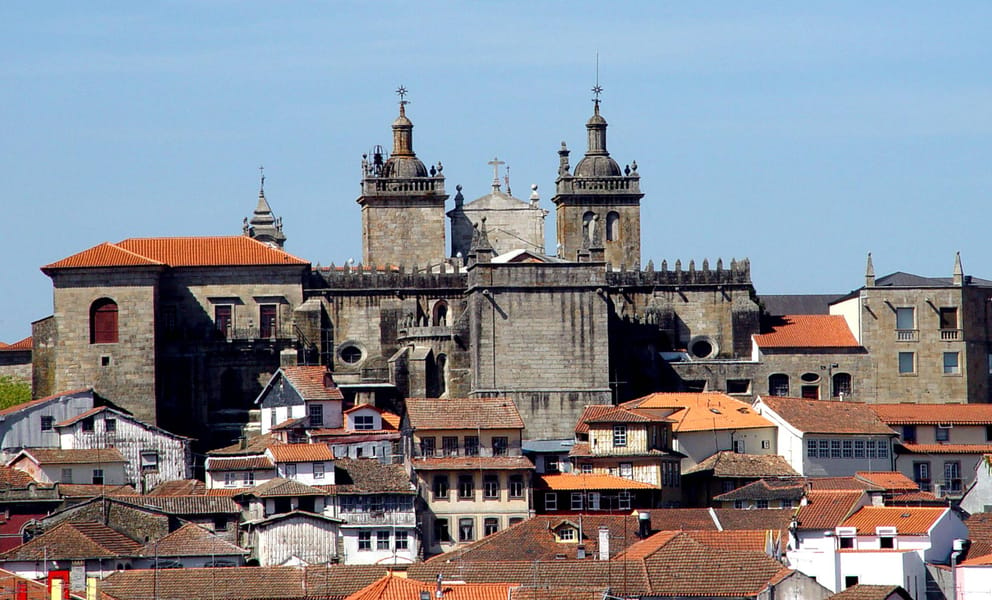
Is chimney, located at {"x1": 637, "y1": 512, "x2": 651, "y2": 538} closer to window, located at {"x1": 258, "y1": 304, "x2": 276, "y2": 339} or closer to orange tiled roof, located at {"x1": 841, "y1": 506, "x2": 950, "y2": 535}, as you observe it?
orange tiled roof, located at {"x1": 841, "y1": 506, "x2": 950, "y2": 535}

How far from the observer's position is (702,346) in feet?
367

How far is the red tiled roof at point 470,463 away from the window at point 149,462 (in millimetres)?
12178

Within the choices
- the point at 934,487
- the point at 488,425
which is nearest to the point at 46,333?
the point at 488,425

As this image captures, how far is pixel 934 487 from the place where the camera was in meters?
99.3

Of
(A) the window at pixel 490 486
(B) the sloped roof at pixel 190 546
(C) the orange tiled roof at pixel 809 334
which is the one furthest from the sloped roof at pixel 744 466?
(B) the sloped roof at pixel 190 546

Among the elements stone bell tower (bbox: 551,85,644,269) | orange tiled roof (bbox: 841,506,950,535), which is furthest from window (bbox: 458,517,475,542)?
stone bell tower (bbox: 551,85,644,269)

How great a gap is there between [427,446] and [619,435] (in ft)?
24.8

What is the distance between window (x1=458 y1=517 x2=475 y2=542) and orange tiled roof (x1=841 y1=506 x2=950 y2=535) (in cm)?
1587

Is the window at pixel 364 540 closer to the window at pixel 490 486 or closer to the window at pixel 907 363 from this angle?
the window at pixel 490 486

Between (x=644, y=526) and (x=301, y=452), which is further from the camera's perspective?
(x=301, y=452)

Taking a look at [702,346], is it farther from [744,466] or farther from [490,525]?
[490,525]

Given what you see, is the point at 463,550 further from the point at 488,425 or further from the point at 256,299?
the point at 256,299

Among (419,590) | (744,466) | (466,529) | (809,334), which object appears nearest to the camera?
(419,590)

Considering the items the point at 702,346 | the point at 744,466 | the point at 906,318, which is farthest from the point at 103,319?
the point at 906,318
